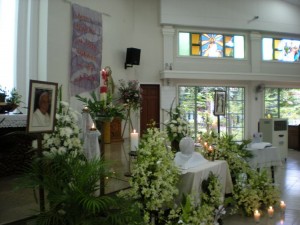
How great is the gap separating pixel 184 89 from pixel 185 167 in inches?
307

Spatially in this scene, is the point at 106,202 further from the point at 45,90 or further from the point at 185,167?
the point at 185,167

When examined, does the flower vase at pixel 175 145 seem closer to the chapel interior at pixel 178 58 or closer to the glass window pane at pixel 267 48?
the chapel interior at pixel 178 58

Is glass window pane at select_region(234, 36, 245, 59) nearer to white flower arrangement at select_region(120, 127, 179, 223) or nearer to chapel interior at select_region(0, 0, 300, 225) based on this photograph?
chapel interior at select_region(0, 0, 300, 225)

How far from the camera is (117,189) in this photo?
11.4 feet

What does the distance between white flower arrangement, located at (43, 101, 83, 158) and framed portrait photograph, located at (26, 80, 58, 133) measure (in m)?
0.22

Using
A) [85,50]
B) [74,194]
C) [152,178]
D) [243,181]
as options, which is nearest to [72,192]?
[74,194]

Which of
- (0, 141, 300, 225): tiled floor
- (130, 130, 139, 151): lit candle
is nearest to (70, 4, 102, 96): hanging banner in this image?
(0, 141, 300, 225): tiled floor

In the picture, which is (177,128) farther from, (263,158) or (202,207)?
(263,158)

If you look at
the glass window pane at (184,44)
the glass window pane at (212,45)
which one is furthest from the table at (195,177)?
the glass window pane at (212,45)

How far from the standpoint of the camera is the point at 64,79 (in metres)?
7.64

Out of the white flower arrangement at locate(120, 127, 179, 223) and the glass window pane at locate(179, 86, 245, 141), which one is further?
the glass window pane at locate(179, 86, 245, 141)

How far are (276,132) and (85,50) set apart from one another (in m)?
5.53

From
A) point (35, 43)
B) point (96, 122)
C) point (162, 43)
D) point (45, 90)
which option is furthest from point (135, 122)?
point (45, 90)

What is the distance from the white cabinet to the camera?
8406 millimetres
